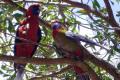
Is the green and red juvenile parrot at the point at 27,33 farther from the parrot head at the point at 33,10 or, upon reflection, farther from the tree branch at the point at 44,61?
the tree branch at the point at 44,61

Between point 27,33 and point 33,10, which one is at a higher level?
point 33,10

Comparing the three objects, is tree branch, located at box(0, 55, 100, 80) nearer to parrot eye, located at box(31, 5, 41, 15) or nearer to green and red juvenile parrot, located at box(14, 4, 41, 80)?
green and red juvenile parrot, located at box(14, 4, 41, 80)

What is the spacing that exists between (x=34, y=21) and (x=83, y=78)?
1161 mm

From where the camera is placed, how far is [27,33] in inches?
108

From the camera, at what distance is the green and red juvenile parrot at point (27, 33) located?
2.76 meters

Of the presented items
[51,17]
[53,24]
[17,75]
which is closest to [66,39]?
[53,24]

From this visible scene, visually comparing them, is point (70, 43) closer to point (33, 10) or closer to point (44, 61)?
point (44, 61)

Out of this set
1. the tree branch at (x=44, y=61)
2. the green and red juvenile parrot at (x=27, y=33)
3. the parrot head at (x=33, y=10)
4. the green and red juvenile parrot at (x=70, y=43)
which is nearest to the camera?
the tree branch at (x=44, y=61)

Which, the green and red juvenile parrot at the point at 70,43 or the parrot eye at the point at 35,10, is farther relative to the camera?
the parrot eye at the point at 35,10

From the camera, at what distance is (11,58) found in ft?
6.51

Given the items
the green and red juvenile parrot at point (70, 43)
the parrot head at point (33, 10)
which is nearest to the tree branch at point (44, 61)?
the green and red juvenile parrot at point (70, 43)

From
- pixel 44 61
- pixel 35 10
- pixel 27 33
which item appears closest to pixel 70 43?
pixel 44 61

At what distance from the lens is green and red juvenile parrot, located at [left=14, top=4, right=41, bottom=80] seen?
2760mm

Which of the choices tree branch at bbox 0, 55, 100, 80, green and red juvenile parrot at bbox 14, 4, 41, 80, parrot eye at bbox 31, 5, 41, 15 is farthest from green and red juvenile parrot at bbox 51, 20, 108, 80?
parrot eye at bbox 31, 5, 41, 15
